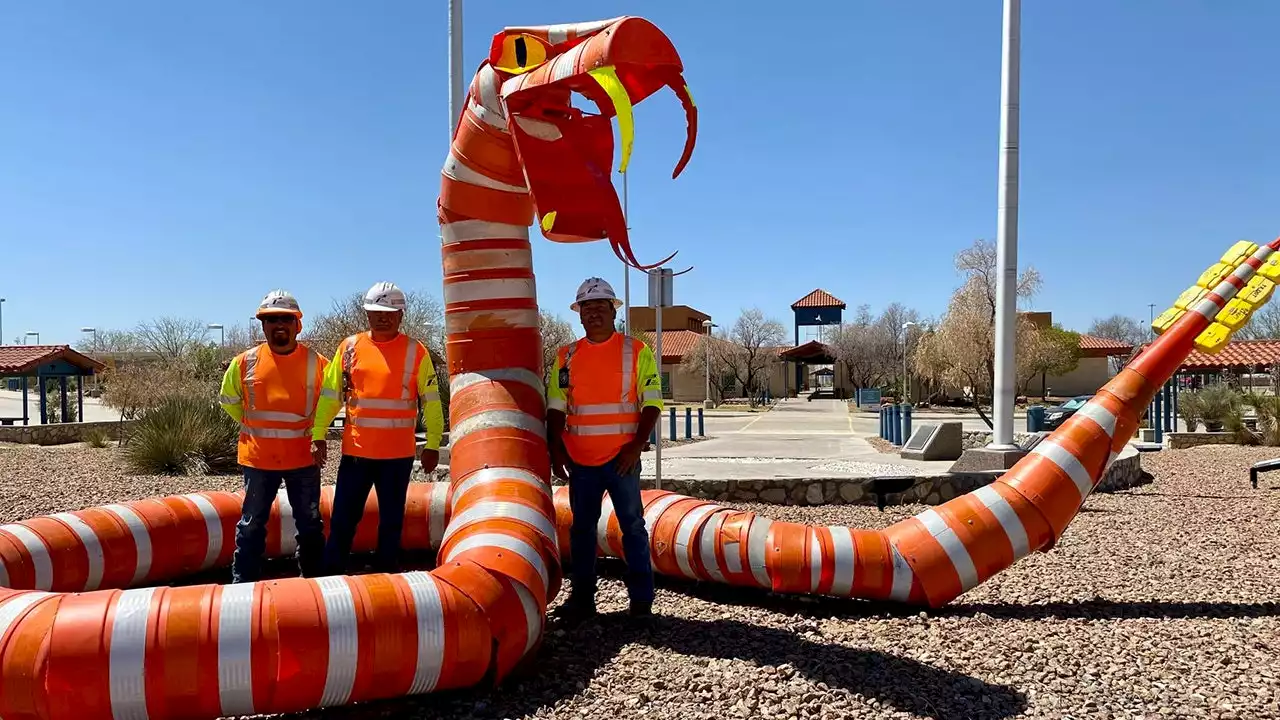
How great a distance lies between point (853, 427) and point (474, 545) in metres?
22.2

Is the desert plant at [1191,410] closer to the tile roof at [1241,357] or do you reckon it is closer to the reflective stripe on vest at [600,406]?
the tile roof at [1241,357]

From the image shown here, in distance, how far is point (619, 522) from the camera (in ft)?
15.4

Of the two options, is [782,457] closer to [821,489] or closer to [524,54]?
[821,489]

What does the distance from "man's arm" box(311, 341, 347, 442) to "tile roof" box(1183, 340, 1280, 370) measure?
2767 centimetres

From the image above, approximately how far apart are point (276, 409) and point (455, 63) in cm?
528

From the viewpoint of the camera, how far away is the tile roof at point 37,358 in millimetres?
21688

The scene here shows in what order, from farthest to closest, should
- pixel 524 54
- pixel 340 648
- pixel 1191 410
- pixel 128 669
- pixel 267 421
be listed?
pixel 1191 410 → pixel 267 421 → pixel 524 54 → pixel 340 648 → pixel 128 669

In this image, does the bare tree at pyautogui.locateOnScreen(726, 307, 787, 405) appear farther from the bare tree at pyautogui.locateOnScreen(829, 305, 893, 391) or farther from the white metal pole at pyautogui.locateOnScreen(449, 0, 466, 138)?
the white metal pole at pyautogui.locateOnScreen(449, 0, 466, 138)

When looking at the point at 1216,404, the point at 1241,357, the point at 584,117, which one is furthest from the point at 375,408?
the point at 1241,357

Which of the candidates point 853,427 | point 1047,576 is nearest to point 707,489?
point 1047,576

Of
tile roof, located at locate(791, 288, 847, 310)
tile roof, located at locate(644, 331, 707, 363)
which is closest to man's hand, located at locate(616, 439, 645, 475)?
tile roof, located at locate(644, 331, 707, 363)

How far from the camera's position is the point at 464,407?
15.4 feet

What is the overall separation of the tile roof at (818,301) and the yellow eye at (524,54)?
5724cm

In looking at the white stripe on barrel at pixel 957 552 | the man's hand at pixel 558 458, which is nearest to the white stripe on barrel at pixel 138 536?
the man's hand at pixel 558 458
